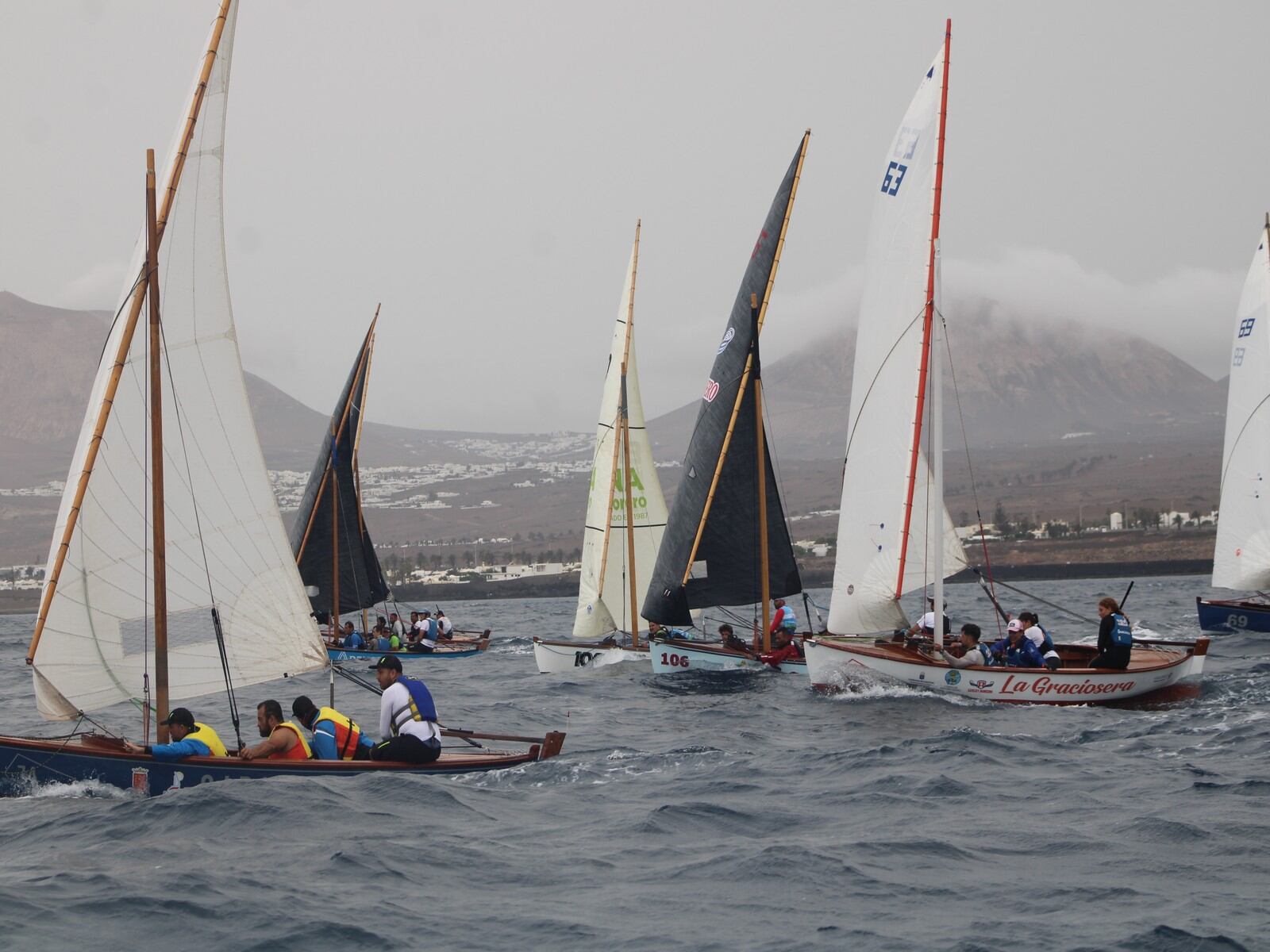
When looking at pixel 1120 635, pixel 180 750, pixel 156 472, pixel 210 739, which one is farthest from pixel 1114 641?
pixel 156 472

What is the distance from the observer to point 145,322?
18.9 m

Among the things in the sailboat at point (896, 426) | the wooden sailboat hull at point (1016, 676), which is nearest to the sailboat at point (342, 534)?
the sailboat at point (896, 426)

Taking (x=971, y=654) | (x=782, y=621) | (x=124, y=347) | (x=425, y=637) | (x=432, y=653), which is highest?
(x=124, y=347)

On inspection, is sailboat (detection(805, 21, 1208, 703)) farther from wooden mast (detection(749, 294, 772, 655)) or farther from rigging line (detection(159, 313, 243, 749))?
rigging line (detection(159, 313, 243, 749))

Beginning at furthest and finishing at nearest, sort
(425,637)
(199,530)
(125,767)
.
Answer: (425,637), (199,530), (125,767)

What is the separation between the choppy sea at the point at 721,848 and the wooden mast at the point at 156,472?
167cm

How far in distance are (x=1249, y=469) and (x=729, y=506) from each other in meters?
22.4

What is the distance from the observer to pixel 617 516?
148 feet

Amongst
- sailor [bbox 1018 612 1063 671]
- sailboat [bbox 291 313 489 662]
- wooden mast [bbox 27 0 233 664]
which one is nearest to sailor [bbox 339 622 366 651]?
sailboat [bbox 291 313 489 662]

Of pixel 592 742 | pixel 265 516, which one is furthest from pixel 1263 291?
pixel 265 516

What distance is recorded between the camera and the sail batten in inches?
1431

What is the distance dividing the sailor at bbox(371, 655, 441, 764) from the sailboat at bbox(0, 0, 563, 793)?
0.79 ft

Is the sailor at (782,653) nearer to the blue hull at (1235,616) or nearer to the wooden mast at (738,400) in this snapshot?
the wooden mast at (738,400)

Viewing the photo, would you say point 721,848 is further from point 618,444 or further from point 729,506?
point 618,444
